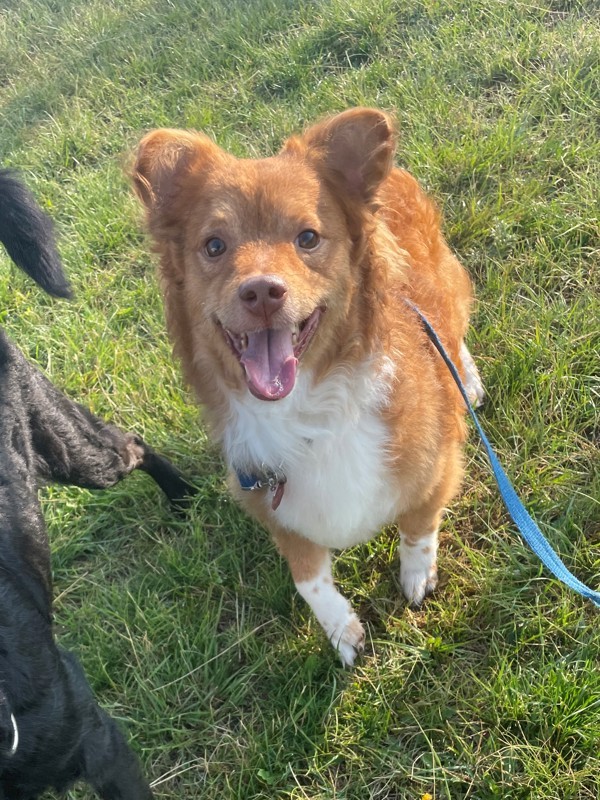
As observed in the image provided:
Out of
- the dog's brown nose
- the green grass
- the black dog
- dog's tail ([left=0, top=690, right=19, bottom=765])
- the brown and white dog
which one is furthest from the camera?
the green grass

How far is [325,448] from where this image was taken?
2248 mm

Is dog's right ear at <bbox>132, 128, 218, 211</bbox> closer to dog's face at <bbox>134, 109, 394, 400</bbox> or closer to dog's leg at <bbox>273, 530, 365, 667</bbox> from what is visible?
dog's face at <bbox>134, 109, 394, 400</bbox>

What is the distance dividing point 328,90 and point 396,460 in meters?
3.24

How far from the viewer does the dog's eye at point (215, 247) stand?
1997 mm

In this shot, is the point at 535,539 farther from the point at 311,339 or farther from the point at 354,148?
the point at 354,148

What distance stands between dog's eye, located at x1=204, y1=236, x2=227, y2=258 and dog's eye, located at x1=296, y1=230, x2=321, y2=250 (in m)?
0.22

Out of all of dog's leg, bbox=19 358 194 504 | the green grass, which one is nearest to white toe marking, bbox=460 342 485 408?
the green grass

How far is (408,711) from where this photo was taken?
2.36 meters

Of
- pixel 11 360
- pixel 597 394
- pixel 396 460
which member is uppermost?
pixel 11 360

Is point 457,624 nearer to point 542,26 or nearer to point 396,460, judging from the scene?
point 396,460

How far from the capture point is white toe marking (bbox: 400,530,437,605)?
8.32 ft

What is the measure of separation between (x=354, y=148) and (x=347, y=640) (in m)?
1.70

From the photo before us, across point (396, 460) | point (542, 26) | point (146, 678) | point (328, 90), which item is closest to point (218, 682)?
point (146, 678)

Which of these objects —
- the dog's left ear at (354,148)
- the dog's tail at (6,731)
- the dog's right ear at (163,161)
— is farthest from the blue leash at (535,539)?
the dog's tail at (6,731)
